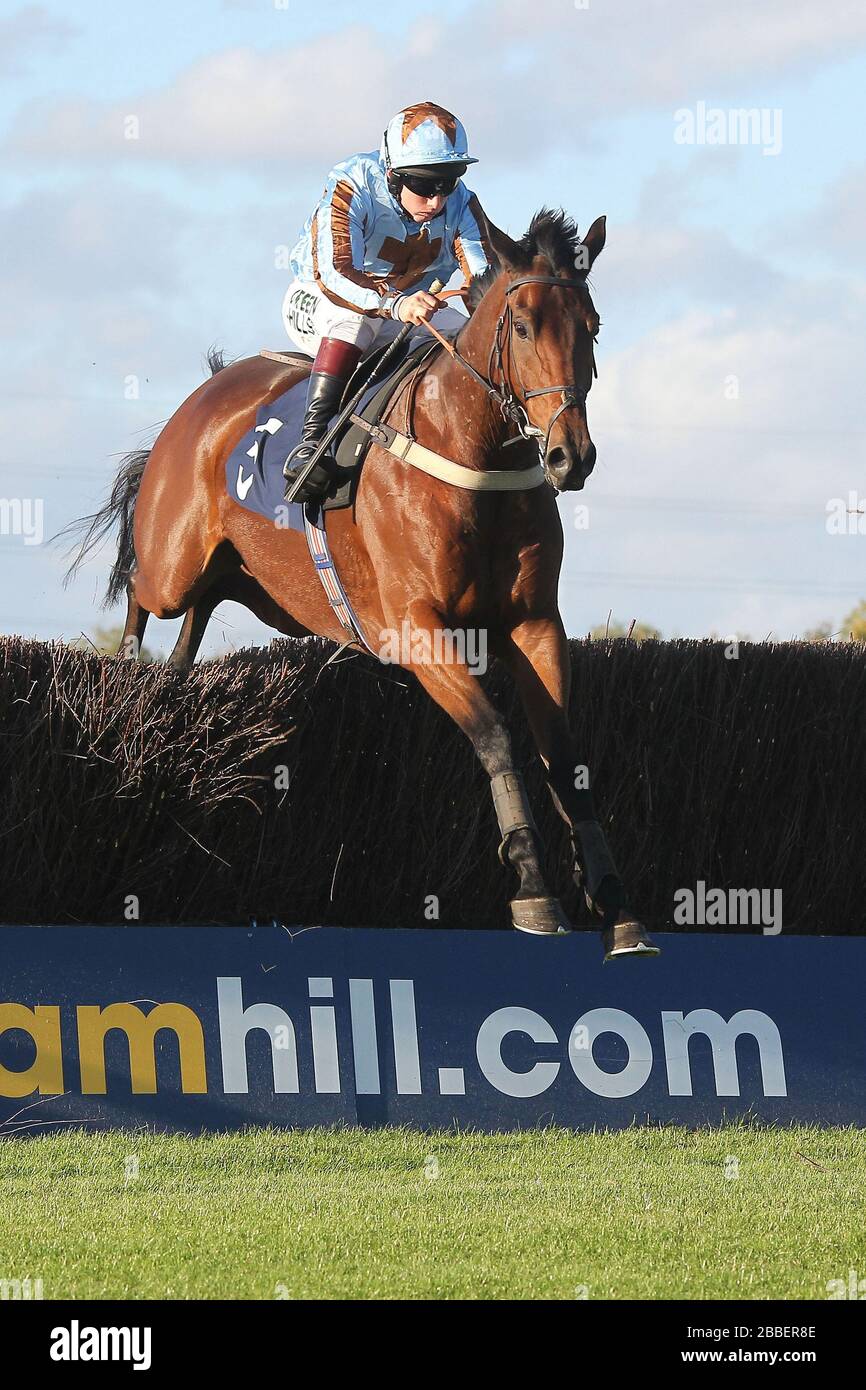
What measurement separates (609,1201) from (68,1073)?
89.1 inches

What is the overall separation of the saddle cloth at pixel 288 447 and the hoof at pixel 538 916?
2.10 meters

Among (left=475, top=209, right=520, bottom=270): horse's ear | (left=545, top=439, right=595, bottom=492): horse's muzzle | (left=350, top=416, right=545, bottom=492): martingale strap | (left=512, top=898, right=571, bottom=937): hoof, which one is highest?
(left=475, top=209, right=520, bottom=270): horse's ear

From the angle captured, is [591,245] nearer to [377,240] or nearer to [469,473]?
[469,473]

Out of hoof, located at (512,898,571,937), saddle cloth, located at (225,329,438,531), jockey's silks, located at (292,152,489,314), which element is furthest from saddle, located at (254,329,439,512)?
hoof, located at (512,898,571,937)

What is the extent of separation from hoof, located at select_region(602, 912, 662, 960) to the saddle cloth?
2193 millimetres

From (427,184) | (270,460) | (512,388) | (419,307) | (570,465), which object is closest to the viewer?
(570,465)

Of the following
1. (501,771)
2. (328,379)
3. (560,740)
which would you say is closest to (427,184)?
(328,379)

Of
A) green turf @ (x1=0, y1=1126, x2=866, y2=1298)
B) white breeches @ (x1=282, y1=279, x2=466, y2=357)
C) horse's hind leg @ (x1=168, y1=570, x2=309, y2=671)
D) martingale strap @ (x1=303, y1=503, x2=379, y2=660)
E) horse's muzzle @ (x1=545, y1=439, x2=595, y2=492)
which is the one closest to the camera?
green turf @ (x1=0, y1=1126, x2=866, y2=1298)

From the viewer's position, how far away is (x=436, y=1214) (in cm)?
566

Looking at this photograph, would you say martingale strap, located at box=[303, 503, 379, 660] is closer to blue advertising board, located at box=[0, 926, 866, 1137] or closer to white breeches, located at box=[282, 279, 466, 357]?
white breeches, located at box=[282, 279, 466, 357]

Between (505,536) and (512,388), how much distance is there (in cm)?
65

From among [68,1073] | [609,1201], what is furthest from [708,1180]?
[68,1073]

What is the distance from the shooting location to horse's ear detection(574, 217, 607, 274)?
6.33 m

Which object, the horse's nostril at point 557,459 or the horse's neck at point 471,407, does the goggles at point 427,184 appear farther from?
the horse's nostril at point 557,459
